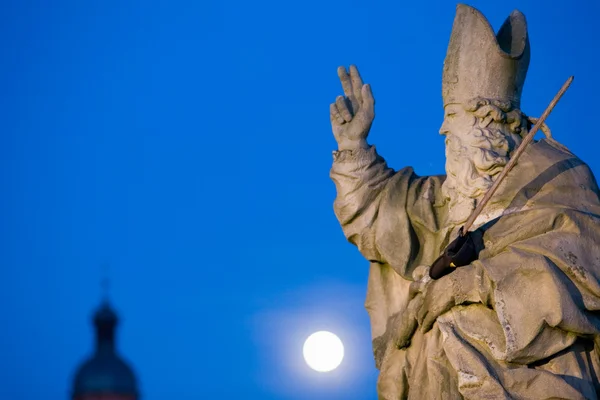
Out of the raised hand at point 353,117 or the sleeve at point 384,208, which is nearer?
the sleeve at point 384,208

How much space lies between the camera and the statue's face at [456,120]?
10547 millimetres

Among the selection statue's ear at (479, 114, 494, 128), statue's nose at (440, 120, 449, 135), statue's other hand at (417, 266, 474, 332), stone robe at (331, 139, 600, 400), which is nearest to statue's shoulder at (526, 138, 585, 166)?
stone robe at (331, 139, 600, 400)

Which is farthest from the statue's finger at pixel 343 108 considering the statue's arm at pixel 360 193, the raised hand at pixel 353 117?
the statue's arm at pixel 360 193

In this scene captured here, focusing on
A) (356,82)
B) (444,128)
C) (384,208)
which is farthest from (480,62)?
(384,208)

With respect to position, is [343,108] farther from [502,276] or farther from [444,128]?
[502,276]

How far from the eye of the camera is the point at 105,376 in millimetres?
74062

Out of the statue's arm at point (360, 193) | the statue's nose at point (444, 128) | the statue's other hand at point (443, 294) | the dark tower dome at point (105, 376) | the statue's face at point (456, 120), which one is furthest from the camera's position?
the dark tower dome at point (105, 376)

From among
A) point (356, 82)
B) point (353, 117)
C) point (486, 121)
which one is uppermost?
point (356, 82)

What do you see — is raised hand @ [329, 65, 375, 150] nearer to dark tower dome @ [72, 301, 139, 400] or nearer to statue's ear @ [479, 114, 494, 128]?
statue's ear @ [479, 114, 494, 128]

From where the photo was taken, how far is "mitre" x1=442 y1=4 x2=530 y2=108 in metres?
10.6

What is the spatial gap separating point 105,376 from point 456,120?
6515cm

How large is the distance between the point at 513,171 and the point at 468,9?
Answer: 1.31 metres

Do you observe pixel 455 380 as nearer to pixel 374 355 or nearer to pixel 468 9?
pixel 374 355

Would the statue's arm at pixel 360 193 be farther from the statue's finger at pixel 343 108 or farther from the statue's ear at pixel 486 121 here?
the statue's ear at pixel 486 121
